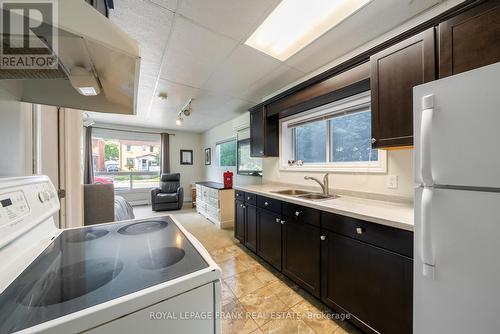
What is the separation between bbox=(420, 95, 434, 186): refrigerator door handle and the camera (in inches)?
33.8

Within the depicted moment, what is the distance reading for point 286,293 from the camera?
1754 millimetres

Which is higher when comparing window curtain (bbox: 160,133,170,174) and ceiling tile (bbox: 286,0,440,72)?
ceiling tile (bbox: 286,0,440,72)

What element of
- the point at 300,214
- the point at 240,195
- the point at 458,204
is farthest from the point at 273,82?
the point at 458,204

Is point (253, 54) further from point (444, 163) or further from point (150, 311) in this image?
point (150, 311)

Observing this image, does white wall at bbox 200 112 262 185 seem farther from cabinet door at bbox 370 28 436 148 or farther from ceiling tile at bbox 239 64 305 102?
cabinet door at bbox 370 28 436 148

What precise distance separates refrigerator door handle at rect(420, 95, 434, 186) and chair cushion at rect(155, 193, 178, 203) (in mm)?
5028

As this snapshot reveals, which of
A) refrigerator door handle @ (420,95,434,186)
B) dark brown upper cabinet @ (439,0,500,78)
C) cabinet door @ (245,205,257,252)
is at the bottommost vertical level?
cabinet door @ (245,205,257,252)

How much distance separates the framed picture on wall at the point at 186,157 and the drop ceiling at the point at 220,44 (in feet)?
10.7

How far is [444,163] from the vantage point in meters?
0.83

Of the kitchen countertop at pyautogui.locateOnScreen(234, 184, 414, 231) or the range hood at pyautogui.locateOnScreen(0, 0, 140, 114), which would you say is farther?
the kitchen countertop at pyautogui.locateOnScreen(234, 184, 414, 231)

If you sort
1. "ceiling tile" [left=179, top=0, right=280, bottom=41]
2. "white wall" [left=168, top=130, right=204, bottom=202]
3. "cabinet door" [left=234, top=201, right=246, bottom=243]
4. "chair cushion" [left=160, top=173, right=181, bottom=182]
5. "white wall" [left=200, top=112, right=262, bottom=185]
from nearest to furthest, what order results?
1. "ceiling tile" [left=179, top=0, right=280, bottom=41]
2. "cabinet door" [left=234, top=201, right=246, bottom=243]
3. "white wall" [left=200, top=112, right=262, bottom=185]
4. "chair cushion" [left=160, top=173, right=181, bottom=182]
5. "white wall" [left=168, top=130, right=204, bottom=202]

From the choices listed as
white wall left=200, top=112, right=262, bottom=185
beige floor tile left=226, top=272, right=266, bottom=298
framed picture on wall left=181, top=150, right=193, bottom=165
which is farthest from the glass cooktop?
framed picture on wall left=181, top=150, right=193, bottom=165

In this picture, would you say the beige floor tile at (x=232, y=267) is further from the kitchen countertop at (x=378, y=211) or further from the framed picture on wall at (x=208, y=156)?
the framed picture on wall at (x=208, y=156)

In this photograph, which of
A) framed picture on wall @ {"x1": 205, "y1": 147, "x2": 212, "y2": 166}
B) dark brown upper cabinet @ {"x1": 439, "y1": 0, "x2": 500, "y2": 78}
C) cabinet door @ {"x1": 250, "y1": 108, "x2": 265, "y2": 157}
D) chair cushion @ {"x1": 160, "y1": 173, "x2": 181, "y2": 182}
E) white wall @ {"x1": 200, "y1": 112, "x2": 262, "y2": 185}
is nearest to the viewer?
dark brown upper cabinet @ {"x1": 439, "y1": 0, "x2": 500, "y2": 78}
